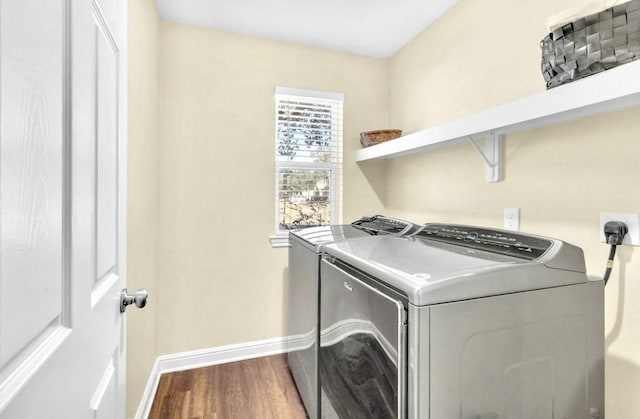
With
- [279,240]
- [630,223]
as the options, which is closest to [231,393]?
[279,240]

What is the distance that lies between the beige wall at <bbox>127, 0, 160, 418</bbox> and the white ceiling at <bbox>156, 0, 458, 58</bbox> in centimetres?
33

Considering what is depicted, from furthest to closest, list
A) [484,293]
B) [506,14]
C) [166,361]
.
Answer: [166,361], [506,14], [484,293]

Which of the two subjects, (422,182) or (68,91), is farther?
(422,182)

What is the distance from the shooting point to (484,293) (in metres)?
0.92

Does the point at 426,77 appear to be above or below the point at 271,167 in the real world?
above

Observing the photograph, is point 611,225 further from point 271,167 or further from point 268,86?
point 268,86

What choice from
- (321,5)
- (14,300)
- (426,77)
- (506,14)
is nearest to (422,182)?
(426,77)

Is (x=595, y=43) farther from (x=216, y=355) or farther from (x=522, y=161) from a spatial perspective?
(x=216, y=355)

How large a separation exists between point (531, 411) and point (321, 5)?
7.60ft

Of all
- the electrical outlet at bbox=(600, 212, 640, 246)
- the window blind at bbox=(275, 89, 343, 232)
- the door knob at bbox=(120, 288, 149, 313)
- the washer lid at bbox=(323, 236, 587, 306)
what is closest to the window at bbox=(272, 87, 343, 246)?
the window blind at bbox=(275, 89, 343, 232)

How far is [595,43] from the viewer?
1.02m

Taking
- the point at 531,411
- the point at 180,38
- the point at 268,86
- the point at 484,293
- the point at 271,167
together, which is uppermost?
the point at 180,38

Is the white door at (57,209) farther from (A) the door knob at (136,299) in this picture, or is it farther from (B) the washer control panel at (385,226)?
(B) the washer control panel at (385,226)

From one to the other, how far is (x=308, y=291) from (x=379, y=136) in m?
1.34
